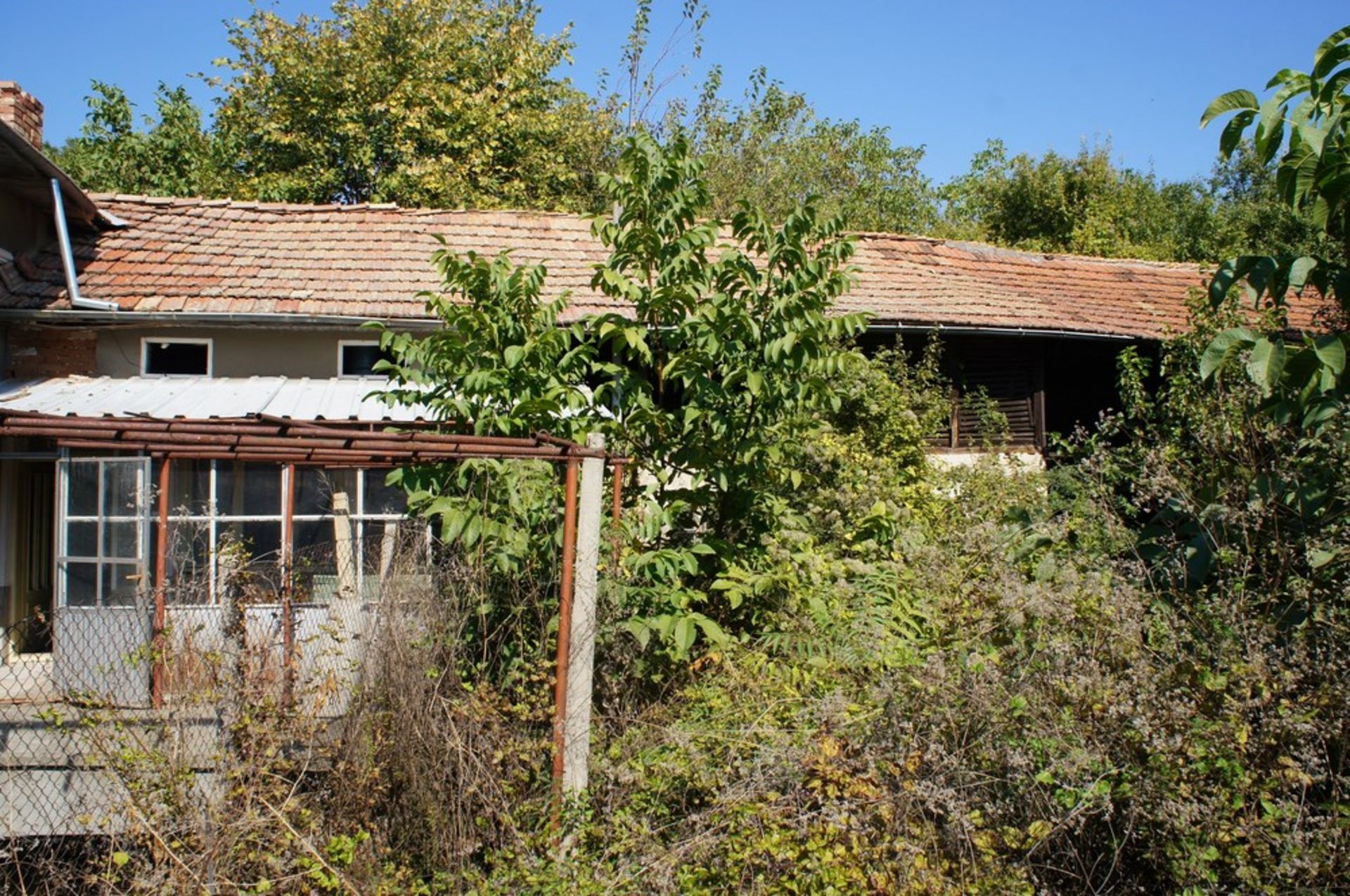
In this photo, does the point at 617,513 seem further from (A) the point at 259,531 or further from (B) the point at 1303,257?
(A) the point at 259,531

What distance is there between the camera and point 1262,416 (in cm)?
562

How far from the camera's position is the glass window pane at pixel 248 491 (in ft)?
31.2

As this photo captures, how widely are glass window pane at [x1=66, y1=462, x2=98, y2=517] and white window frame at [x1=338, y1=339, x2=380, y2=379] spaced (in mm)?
2398

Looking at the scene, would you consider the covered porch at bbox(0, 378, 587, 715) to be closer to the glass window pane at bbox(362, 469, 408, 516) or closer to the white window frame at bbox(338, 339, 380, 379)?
the glass window pane at bbox(362, 469, 408, 516)

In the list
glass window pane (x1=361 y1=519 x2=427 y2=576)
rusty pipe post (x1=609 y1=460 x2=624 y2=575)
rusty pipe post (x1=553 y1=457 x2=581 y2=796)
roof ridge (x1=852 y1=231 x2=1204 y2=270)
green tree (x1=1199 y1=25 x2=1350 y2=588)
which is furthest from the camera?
roof ridge (x1=852 y1=231 x2=1204 y2=270)

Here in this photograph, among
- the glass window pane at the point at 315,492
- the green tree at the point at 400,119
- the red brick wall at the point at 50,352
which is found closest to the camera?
the glass window pane at the point at 315,492

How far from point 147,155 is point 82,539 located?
11.4m

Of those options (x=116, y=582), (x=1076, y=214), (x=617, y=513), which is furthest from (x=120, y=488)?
(x=1076, y=214)

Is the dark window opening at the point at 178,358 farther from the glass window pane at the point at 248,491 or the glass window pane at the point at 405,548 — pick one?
the glass window pane at the point at 405,548

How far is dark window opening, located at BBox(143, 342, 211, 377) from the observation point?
10711mm

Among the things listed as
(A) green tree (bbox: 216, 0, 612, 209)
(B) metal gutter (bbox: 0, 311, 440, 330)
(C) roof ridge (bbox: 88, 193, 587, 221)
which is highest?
(A) green tree (bbox: 216, 0, 612, 209)

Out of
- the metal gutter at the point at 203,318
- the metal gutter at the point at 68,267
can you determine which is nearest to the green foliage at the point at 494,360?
the metal gutter at the point at 203,318

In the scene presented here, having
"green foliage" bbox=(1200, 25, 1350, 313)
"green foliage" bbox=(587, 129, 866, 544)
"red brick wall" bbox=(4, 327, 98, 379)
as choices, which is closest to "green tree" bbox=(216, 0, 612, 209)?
"red brick wall" bbox=(4, 327, 98, 379)

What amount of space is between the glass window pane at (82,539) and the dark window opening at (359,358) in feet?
8.97
